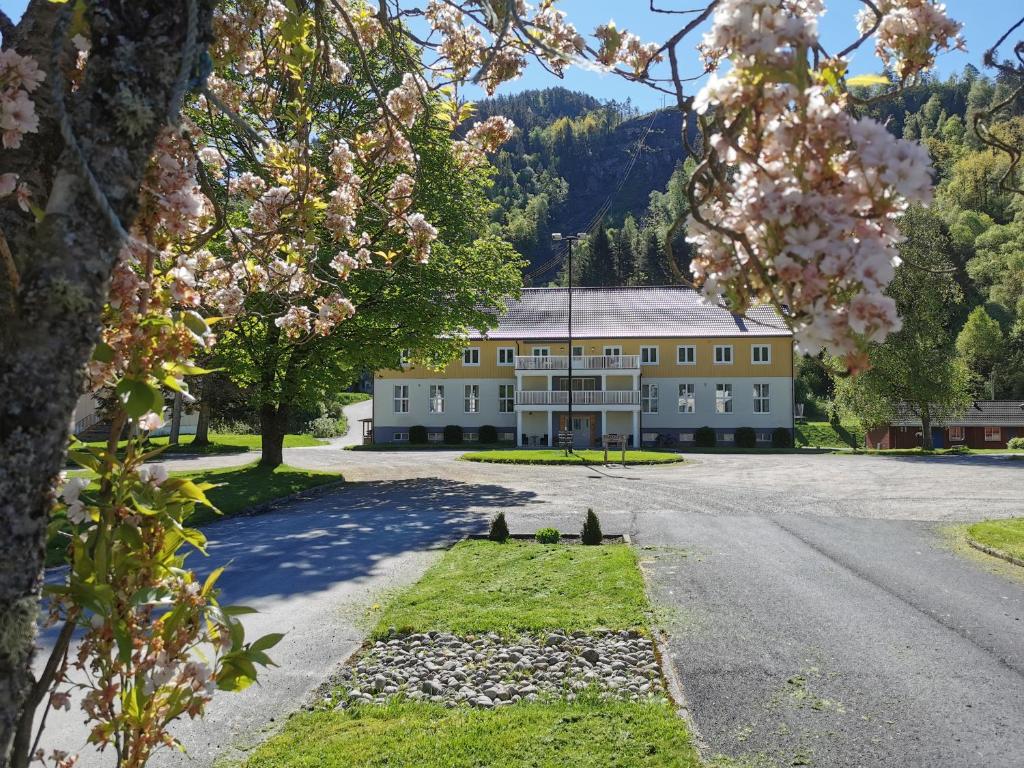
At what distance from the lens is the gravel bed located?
213 inches

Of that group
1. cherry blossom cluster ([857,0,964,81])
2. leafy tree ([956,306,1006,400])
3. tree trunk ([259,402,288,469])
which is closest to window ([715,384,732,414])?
leafy tree ([956,306,1006,400])

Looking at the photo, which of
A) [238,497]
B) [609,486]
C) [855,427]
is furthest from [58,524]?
[855,427]

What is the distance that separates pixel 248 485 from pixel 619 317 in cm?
3396

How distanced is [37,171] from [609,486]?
19852 mm

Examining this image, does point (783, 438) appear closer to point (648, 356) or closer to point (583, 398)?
point (648, 356)

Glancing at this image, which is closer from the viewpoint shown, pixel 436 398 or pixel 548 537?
pixel 548 537

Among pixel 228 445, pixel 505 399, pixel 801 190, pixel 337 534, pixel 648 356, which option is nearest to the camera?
pixel 801 190

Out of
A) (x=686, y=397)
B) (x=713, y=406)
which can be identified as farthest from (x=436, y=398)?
(x=713, y=406)

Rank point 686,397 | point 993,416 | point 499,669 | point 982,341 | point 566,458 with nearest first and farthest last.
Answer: point 499,669, point 566,458, point 686,397, point 993,416, point 982,341

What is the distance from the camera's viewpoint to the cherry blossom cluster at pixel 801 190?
4.78 ft

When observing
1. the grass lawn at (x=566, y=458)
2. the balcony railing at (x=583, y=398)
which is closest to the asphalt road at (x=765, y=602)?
the grass lawn at (x=566, y=458)

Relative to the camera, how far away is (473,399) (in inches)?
1908

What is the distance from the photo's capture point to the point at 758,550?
11289 millimetres

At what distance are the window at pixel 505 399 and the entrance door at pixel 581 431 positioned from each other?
4549 millimetres
